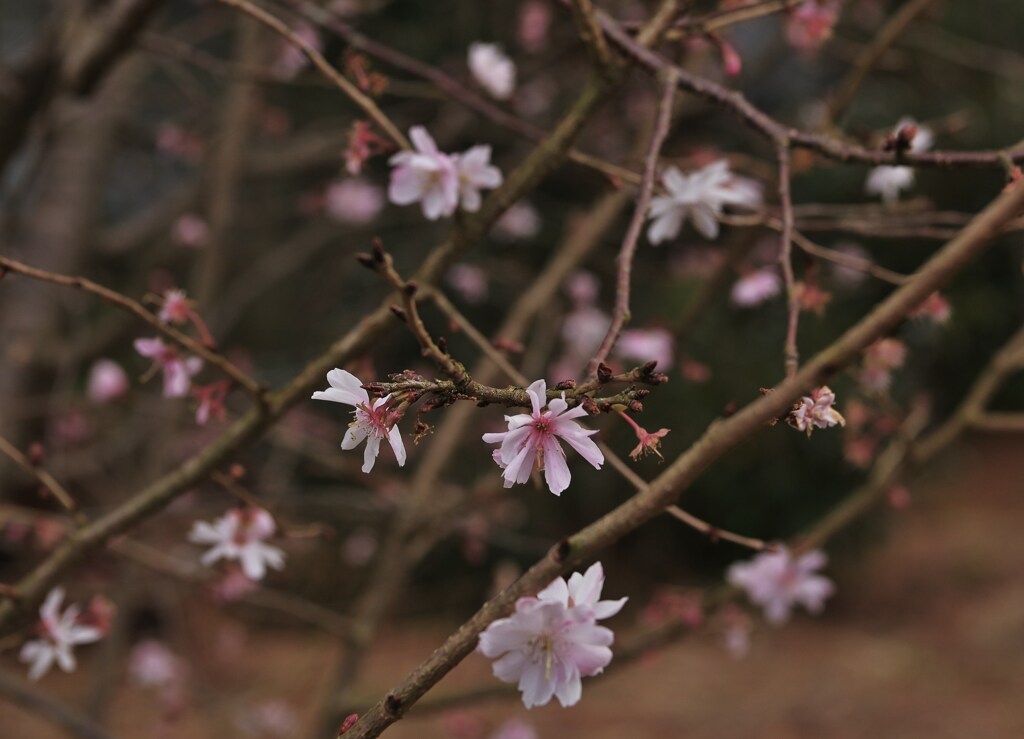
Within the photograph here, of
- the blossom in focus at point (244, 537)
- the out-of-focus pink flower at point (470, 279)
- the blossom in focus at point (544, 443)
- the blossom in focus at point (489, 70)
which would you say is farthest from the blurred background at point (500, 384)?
the blossom in focus at point (544, 443)

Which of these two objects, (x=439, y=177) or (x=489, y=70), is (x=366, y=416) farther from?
(x=489, y=70)

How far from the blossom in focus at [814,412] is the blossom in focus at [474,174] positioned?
51 cm

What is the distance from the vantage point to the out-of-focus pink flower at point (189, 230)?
344 cm

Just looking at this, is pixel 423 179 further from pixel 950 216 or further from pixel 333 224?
pixel 333 224

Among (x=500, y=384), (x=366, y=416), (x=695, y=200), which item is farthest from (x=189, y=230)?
(x=366, y=416)

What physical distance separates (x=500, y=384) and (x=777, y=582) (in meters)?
0.82

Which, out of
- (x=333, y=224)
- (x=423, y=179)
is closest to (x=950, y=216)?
(x=423, y=179)

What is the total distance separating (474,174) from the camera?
1.11 metres

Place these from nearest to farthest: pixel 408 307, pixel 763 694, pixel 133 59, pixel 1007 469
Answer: pixel 408 307 < pixel 133 59 < pixel 763 694 < pixel 1007 469

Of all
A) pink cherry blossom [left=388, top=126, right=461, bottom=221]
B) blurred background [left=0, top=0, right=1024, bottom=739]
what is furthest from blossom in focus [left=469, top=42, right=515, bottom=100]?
pink cherry blossom [left=388, top=126, right=461, bottom=221]

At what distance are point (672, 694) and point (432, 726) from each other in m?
0.94

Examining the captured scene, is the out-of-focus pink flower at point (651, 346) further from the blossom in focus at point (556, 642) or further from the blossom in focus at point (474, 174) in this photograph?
the blossom in focus at point (556, 642)

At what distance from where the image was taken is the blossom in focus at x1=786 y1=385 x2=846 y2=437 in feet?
2.31

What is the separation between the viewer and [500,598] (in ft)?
2.33
